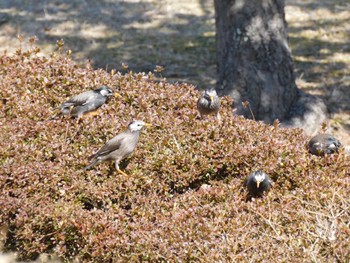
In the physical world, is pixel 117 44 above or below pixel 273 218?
below

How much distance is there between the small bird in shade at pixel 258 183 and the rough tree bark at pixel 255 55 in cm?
442

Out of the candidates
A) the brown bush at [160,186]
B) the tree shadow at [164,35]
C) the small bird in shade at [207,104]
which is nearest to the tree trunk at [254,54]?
the tree shadow at [164,35]

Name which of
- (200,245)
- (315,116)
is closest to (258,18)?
(315,116)

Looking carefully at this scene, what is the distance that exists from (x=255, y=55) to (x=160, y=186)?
4.82 meters

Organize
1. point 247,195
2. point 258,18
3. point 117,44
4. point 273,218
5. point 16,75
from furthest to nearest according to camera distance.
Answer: point 117,44 → point 258,18 → point 16,75 → point 247,195 → point 273,218

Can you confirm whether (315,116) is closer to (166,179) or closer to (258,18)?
(258,18)

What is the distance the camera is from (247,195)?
6039mm

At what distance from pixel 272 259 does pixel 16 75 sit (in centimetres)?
411

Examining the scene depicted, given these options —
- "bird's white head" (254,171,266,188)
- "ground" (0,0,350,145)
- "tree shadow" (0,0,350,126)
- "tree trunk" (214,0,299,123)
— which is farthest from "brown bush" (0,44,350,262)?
"tree shadow" (0,0,350,126)

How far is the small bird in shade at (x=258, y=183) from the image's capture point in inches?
233

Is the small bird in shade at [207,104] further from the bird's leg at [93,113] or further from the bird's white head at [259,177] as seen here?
the bird's white head at [259,177]

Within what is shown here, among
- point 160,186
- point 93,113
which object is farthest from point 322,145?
point 93,113

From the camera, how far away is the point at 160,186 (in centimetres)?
623

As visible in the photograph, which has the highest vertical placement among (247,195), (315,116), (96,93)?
(96,93)
